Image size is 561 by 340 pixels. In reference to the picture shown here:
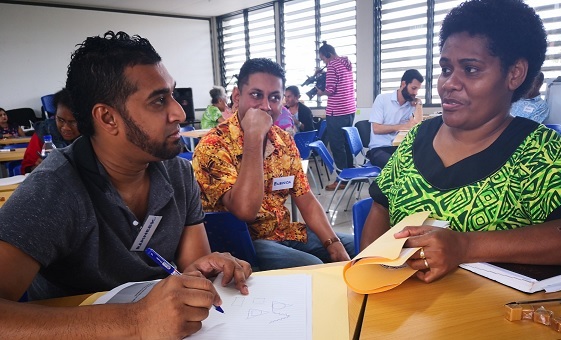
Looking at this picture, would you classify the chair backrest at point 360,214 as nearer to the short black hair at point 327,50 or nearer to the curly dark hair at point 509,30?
the curly dark hair at point 509,30

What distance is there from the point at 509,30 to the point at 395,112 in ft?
11.7

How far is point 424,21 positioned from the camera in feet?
19.7

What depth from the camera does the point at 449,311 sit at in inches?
30.7

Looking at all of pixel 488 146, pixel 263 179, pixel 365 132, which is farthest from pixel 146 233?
pixel 365 132

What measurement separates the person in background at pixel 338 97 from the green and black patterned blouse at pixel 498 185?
4691 mm

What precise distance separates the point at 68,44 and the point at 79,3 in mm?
930

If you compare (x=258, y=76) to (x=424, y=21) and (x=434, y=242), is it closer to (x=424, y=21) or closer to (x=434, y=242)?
(x=434, y=242)

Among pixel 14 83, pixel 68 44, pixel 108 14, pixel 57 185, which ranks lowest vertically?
pixel 57 185

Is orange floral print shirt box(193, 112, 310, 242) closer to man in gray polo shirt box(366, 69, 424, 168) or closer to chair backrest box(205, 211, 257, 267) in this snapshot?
chair backrest box(205, 211, 257, 267)

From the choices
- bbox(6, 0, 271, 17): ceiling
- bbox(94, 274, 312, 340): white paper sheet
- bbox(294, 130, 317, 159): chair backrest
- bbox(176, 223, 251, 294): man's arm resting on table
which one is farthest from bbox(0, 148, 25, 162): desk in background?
bbox(6, 0, 271, 17): ceiling

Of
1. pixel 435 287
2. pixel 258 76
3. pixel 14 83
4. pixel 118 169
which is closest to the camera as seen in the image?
pixel 435 287

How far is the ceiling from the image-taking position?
8.34m

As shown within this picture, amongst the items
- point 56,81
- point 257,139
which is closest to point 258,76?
point 257,139

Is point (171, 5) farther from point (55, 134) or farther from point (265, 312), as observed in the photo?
point (265, 312)
